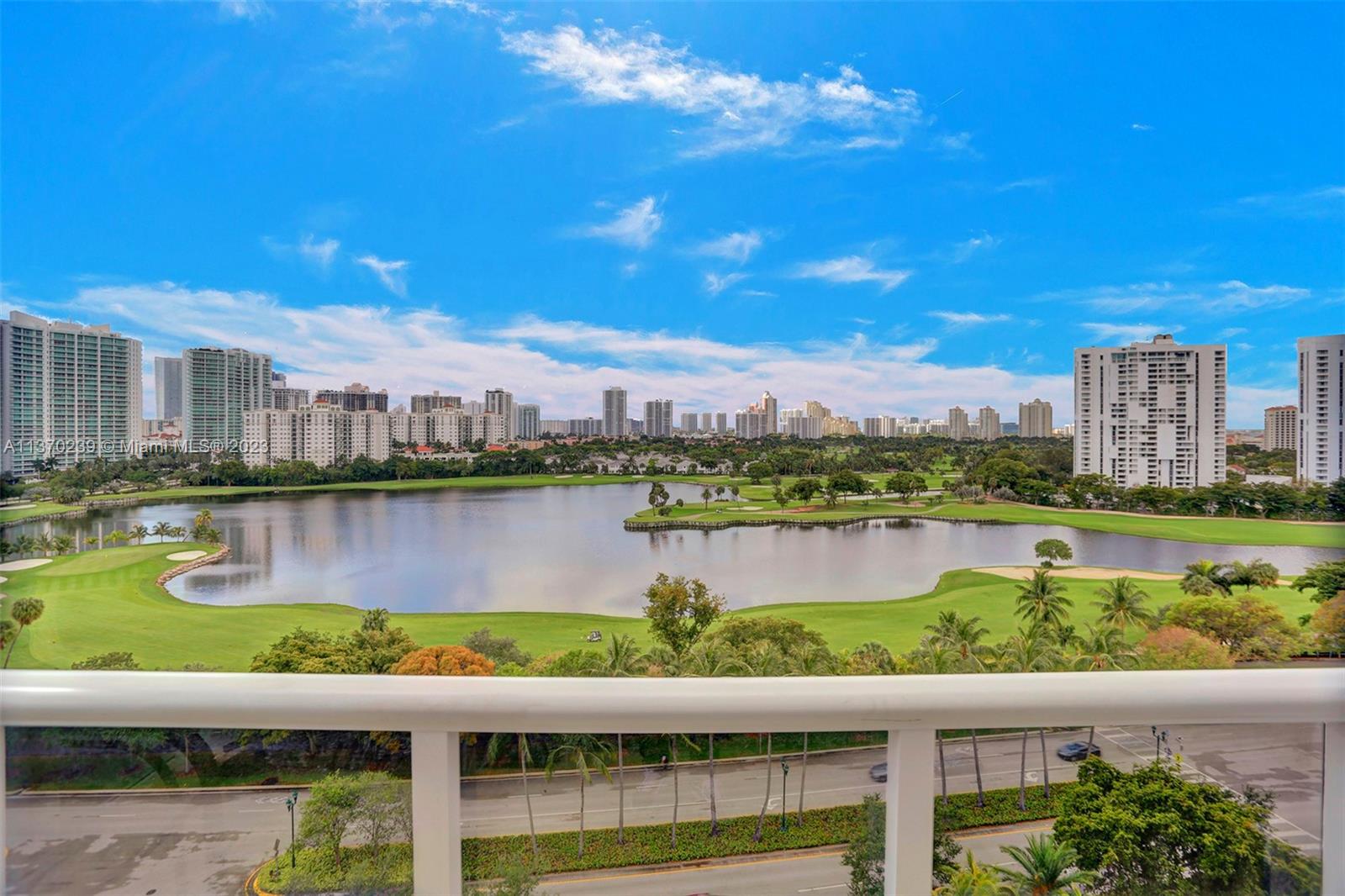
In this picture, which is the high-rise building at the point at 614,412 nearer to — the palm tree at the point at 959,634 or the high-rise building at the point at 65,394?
the palm tree at the point at 959,634

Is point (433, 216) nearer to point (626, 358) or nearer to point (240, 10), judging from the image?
point (240, 10)

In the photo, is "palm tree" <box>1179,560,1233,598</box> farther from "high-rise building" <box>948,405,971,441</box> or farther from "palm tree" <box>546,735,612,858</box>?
"palm tree" <box>546,735,612,858</box>

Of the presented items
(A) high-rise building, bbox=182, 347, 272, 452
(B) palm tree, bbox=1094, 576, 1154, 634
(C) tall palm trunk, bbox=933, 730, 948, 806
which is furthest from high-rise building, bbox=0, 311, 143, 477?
(B) palm tree, bbox=1094, 576, 1154, 634

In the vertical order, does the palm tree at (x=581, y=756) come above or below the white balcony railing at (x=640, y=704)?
below

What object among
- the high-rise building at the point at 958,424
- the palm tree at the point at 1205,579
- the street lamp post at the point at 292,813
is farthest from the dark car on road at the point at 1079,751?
the palm tree at the point at 1205,579

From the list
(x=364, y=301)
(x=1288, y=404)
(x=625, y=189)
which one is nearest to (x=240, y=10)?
(x=364, y=301)

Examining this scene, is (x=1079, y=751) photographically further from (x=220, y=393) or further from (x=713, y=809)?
(x=220, y=393)
